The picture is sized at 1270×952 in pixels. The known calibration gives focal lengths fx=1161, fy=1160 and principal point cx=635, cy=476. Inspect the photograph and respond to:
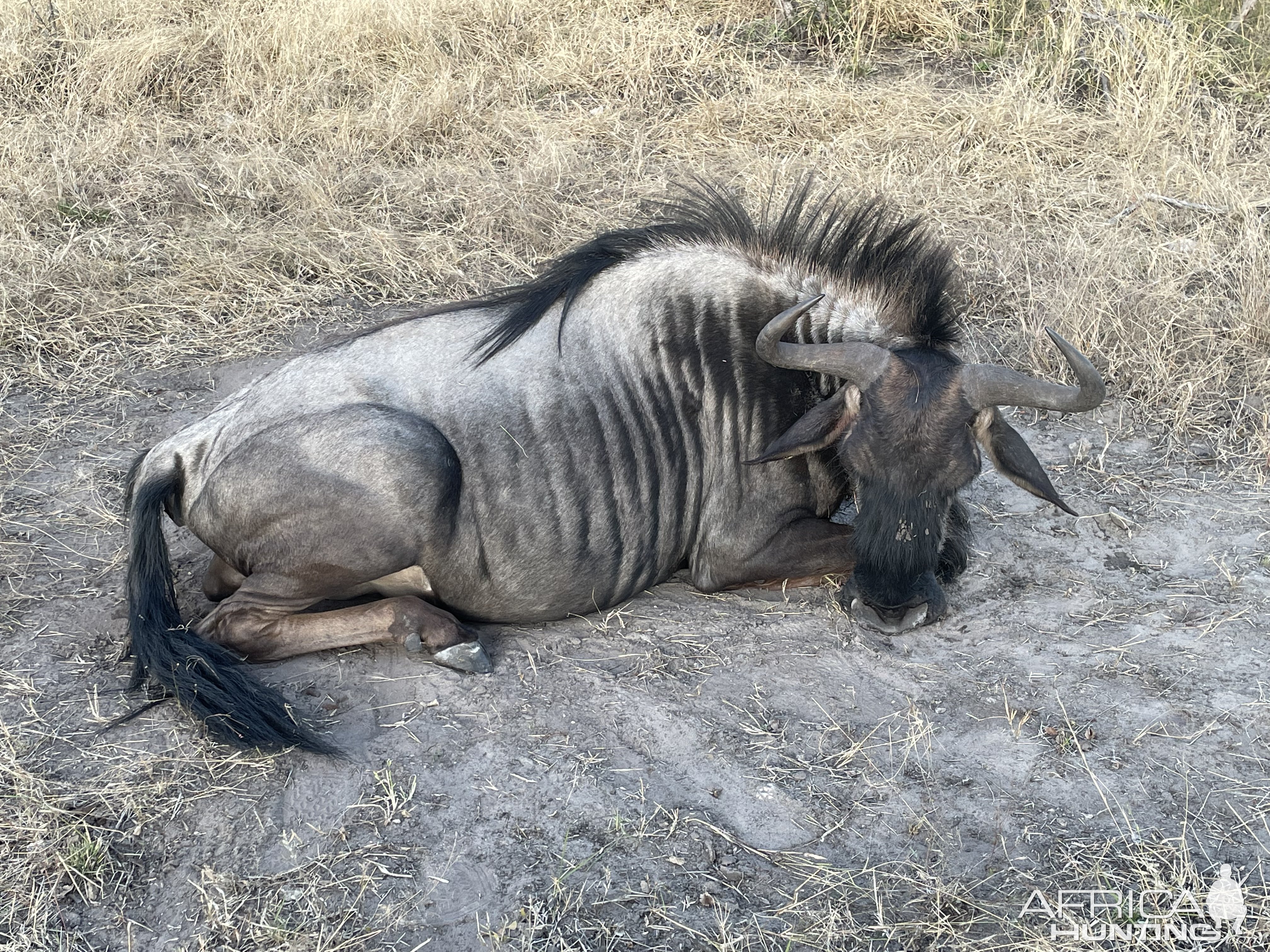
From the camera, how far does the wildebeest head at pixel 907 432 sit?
346cm

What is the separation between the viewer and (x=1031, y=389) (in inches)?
133

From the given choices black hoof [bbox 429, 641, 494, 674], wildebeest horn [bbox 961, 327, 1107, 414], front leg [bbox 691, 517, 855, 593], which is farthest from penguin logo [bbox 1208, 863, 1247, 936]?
black hoof [bbox 429, 641, 494, 674]

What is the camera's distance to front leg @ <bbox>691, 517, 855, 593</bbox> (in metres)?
3.92

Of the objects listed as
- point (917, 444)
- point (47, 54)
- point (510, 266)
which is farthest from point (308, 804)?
point (47, 54)

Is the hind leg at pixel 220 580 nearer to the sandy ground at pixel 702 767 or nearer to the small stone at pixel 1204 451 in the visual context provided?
the sandy ground at pixel 702 767

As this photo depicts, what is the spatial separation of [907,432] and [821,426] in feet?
0.88

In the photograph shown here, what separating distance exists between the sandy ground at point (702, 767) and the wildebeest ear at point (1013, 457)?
507mm

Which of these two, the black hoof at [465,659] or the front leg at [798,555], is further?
the front leg at [798,555]

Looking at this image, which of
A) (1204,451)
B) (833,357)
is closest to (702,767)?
(833,357)

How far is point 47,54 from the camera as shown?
282 inches

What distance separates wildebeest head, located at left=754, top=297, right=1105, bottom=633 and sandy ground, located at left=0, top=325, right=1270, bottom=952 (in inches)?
16.2

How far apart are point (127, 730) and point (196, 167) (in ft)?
13.5
